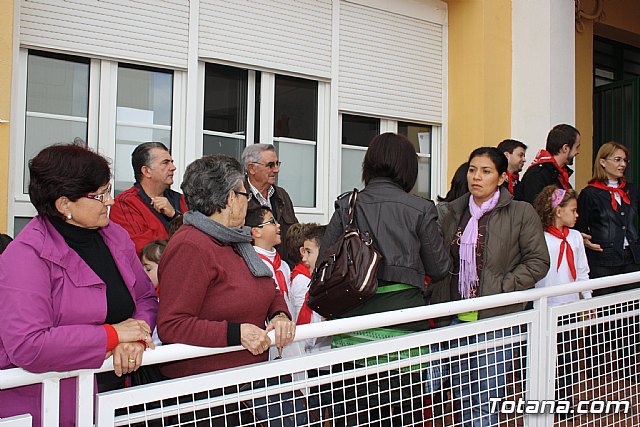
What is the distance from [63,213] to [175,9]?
12.5 ft

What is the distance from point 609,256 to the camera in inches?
199

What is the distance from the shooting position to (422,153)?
7.40 m

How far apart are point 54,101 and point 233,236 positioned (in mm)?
3286

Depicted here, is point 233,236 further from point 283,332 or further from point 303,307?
point 303,307

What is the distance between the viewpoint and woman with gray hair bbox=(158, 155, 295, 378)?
2.19 metres

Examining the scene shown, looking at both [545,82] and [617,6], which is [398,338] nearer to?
[545,82]

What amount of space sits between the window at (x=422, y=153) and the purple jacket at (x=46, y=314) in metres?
5.58

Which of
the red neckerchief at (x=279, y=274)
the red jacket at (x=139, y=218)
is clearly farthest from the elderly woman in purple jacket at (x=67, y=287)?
the red jacket at (x=139, y=218)

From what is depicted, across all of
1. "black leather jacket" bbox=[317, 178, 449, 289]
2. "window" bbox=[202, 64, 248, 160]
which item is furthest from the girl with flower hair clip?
"window" bbox=[202, 64, 248, 160]

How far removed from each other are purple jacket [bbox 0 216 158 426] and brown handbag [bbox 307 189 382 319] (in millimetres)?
1092

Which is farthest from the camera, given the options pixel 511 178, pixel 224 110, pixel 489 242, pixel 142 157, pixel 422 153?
pixel 422 153

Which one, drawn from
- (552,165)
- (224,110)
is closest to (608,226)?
(552,165)

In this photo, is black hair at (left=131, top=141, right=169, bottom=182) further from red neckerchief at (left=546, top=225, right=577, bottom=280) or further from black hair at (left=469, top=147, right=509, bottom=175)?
red neckerchief at (left=546, top=225, right=577, bottom=280)

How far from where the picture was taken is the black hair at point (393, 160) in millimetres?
3154
